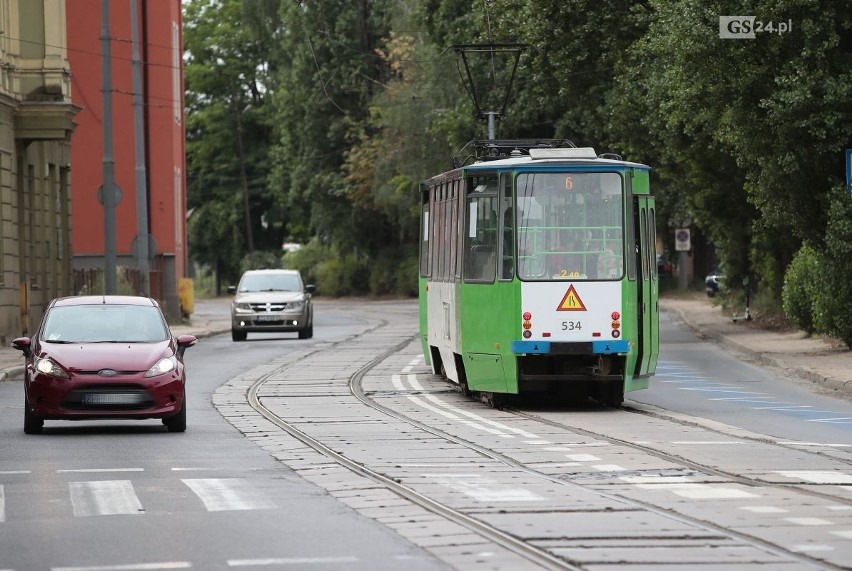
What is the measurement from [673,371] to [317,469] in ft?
54.8

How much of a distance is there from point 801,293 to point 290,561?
29.7 metres

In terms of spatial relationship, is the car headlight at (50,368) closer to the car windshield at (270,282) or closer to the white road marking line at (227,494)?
the white road marking line at (227,494)

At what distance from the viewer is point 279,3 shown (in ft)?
266

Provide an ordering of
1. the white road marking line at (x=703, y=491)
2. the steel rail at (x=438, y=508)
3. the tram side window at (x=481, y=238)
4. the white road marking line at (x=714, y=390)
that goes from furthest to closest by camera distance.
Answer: the white road marking line at (x=714, y=390) → the tram side window at (x=481, y=238) → the white road marking line at (x=703, y=491) → the steel rail at (x=438, y=508)

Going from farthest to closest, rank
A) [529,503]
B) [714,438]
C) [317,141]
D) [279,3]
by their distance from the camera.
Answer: [317,141] → [279,3] → [714,438] → [529,503]

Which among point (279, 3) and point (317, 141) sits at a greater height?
point (279, 3)

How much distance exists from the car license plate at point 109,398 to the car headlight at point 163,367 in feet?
0.93

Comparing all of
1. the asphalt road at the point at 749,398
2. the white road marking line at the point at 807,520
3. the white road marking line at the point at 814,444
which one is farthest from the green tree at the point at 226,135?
the white road marking line at the point at 807,520

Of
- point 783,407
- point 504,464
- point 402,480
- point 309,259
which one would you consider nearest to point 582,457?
point 504,464

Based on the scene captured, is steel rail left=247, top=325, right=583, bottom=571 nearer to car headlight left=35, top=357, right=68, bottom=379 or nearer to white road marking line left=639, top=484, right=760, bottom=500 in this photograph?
white road marking line left=639, top=484, right=760, bottom=500

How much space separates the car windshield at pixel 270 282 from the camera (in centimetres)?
4659

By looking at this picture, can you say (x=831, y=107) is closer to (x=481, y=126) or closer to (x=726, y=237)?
(x=726, y=237)

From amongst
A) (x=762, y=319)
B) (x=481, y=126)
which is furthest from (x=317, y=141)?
(x=762, y=319)

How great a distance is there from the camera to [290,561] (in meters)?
9.77
